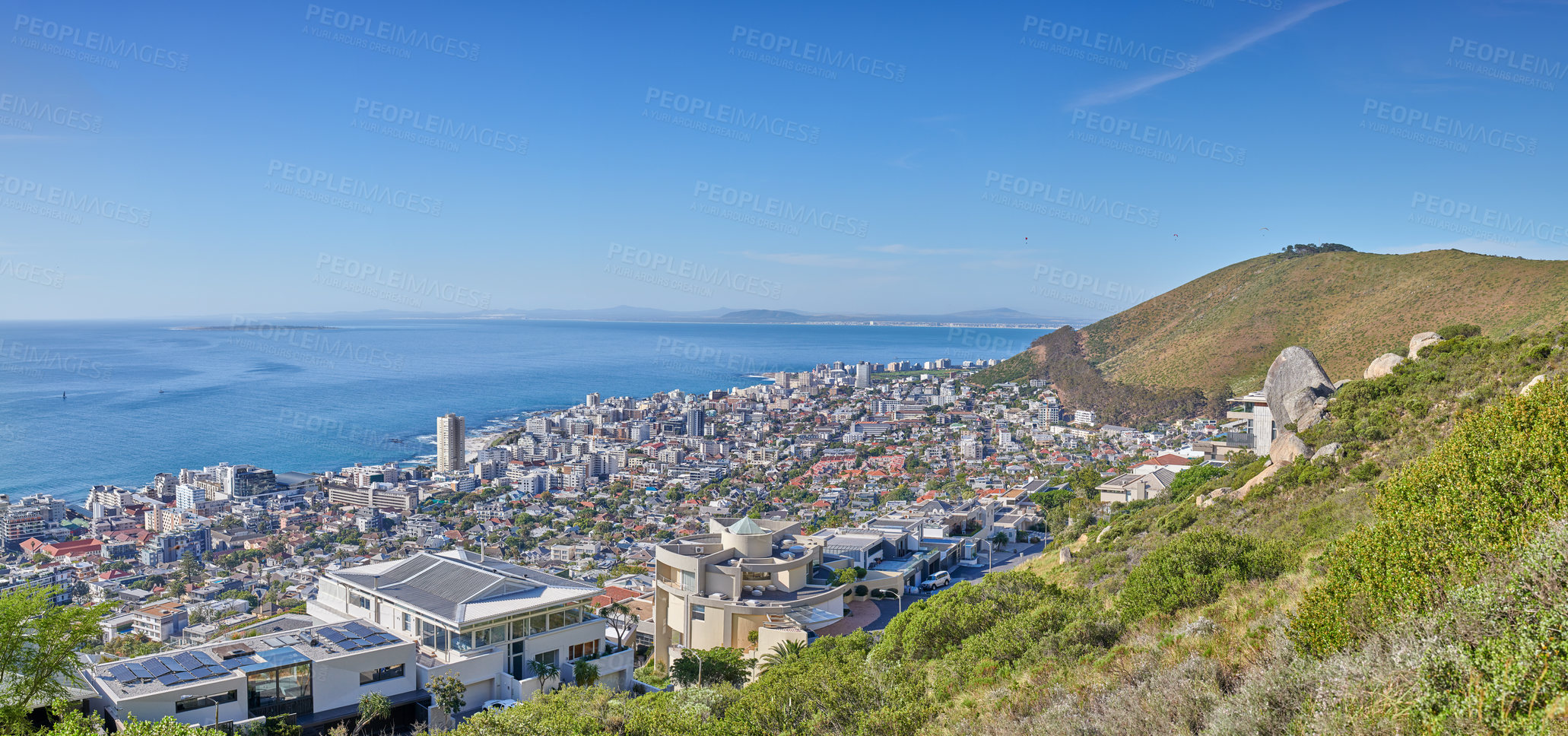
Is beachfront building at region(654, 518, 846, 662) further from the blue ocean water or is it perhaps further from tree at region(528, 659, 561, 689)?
the blue ocean water

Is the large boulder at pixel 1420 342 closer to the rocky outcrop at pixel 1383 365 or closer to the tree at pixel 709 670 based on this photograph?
the rocky outcrop at pixel 1383 365

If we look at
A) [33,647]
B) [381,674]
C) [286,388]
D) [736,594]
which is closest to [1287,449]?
[736,594]

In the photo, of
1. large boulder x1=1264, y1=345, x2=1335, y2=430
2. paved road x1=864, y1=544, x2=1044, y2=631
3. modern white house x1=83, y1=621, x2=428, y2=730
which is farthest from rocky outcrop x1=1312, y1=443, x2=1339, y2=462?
modern white house x1=83, y1=621, x2=428, y2=730

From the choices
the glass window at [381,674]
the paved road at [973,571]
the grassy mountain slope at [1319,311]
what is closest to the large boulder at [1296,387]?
the paved road at [973,571]

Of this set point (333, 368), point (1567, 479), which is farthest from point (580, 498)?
point (333, 368)

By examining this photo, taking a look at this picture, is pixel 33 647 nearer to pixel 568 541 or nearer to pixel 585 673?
pixel 585 673
